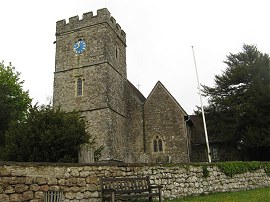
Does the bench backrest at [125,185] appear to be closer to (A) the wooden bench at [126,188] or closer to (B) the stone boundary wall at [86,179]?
(A) the wooden bench at [126,188]

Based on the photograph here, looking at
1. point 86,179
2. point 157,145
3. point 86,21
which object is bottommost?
point 86,179

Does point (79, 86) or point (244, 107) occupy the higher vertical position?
point (79, 86)

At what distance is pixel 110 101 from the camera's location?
2622 cm

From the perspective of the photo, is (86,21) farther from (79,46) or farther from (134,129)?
(134,129)

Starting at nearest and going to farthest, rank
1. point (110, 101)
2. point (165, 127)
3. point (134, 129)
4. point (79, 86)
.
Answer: point (110, 101) < point (165, 127) < point (79, 86) < point (134, 129)

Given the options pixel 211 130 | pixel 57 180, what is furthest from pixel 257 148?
pixel 57 180

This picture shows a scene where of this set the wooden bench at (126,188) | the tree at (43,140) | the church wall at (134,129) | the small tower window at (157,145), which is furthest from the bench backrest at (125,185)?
the small tower window at (157,145)

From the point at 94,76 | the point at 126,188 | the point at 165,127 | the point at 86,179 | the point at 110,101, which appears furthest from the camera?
the point at 94,76

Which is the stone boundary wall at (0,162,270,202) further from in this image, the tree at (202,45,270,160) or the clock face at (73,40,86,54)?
the clock face at (73,40,86,54)

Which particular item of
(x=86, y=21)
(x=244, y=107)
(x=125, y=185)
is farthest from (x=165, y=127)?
(x=125, y=185)

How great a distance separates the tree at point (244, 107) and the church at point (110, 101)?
3.07 metres

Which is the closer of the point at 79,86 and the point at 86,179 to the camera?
the point at 86,179

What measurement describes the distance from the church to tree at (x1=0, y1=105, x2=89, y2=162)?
9995 mm

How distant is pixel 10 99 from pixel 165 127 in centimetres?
1418
